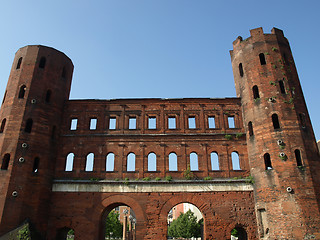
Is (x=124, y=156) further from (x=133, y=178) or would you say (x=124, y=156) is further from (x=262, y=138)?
(x=262, y=138)

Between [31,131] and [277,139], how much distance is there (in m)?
19.3

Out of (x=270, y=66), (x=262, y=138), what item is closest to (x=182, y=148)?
(x=262, y=138)

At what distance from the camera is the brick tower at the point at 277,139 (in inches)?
700

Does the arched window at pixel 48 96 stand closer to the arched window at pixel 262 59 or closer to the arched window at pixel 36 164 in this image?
the arched window at pixel 36 164

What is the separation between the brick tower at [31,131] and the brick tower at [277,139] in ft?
53.8

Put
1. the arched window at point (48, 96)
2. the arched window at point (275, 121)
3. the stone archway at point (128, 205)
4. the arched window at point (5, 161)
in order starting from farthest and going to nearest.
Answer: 1. the arched window at point (48, 96)
2. the arched window at point (275, 121)
3. the stone archway at point (128, 205)
4. the arched window at point (5, 161)

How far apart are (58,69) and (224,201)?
1848cm

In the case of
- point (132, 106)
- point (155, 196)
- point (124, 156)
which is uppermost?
point (132, 106)

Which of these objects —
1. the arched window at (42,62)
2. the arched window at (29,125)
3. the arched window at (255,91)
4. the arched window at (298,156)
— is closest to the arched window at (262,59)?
the arched window at (255,91)

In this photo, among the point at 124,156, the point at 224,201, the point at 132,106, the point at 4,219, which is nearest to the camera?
the point at 4,219

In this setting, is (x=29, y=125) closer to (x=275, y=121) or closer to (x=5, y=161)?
(x=5, y=161)

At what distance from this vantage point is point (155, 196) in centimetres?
2020

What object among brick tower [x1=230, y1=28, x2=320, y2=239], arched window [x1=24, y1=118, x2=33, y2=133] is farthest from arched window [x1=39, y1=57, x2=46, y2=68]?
brick tower [x1=230, y1=28, x2=320, y2=239]

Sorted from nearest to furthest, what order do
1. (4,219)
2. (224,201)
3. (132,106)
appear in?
(4,219) < (224,201) < (132,106)
